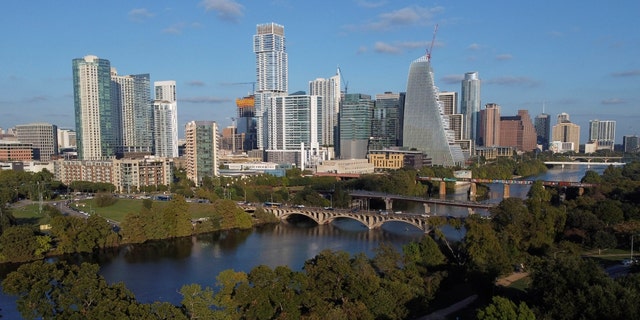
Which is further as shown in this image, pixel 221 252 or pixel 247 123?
pixel 247 123

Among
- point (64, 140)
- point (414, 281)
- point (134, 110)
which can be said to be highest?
point (134, 110)

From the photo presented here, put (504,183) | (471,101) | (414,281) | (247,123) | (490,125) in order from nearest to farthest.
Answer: (414,281) < (504,183) < (247,123) < (490,125) < (471,101)

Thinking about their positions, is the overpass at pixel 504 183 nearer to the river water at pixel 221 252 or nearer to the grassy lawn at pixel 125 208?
the river water at pixel 221 252

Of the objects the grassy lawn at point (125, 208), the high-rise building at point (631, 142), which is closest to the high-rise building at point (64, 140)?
the grassy lawn at point (125, 208)

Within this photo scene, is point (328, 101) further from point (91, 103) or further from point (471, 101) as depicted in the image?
point (471, 101)

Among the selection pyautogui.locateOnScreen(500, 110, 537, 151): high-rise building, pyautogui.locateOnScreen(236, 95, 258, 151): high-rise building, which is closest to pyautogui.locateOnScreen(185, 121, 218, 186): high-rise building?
pyautogui.locateOnScreen(236, 95, 258, 151): high-rise building

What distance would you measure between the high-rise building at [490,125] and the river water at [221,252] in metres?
87.3

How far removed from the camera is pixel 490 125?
112m

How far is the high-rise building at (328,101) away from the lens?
82.9m

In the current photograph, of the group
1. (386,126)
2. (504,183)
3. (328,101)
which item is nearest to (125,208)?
(504,183)

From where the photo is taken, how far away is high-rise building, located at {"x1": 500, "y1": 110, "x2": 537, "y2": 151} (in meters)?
114

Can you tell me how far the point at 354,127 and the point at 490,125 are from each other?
51801 mm

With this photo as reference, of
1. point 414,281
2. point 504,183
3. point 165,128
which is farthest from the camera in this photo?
point 165,128

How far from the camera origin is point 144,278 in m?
19.9
